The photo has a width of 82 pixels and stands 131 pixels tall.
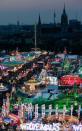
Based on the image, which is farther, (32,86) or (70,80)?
(70,80)

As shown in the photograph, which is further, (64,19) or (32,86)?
(64,19)

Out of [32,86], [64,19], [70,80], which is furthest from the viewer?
[64,19]

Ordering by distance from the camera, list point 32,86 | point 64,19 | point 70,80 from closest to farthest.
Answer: point 32,86, point 70,80, point 64,19

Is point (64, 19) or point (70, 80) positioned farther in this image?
point (64, 19)

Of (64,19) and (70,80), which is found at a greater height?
(70,80)

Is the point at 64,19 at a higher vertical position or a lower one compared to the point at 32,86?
lower

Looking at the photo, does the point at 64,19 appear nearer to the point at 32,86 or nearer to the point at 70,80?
the point at 70,80

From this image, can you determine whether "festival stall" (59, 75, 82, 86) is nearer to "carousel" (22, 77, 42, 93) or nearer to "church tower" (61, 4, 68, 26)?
"carousel" (22, 77, 42, 93)

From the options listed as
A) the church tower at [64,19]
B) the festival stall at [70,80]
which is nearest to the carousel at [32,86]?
the festival stall at [70,80]

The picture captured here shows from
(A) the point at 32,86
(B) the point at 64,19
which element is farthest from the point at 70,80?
(B) the point at 64,19

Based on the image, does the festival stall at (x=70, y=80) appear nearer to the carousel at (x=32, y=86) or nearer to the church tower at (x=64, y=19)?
the carousel at (x=32, y=86)

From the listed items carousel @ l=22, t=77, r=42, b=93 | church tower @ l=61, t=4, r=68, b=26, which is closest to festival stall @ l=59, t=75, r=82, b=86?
carousel @ l=22, t=77, r=42, b=93
